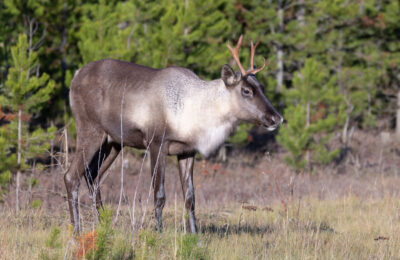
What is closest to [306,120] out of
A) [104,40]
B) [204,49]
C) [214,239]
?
[204,49]

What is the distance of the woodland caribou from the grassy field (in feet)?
1.90

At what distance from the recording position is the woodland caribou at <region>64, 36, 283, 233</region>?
5.94m

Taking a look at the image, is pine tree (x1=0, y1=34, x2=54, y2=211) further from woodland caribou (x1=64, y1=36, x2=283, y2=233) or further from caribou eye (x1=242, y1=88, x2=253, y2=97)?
caribou eye (x1=242, y1=88, x2=253, y2=97)

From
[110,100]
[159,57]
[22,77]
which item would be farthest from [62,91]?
[110,100]

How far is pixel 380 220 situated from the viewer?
6.72 meters

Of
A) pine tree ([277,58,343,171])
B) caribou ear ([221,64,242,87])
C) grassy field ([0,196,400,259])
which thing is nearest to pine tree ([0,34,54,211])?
grassy field ([0,196,400,259])

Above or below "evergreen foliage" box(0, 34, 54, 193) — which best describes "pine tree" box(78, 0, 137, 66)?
above

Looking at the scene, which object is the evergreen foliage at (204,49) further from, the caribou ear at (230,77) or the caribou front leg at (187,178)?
the caribou ear at (230,77)

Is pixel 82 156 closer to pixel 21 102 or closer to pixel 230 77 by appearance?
pixel 230 77

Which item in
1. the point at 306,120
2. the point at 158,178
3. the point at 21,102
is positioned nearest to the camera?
the point at 158,178

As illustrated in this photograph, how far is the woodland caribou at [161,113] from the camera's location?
594cm

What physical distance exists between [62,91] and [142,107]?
8.61 metres

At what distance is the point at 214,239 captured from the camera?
17.5 ft

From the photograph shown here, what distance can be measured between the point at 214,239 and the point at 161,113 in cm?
161
